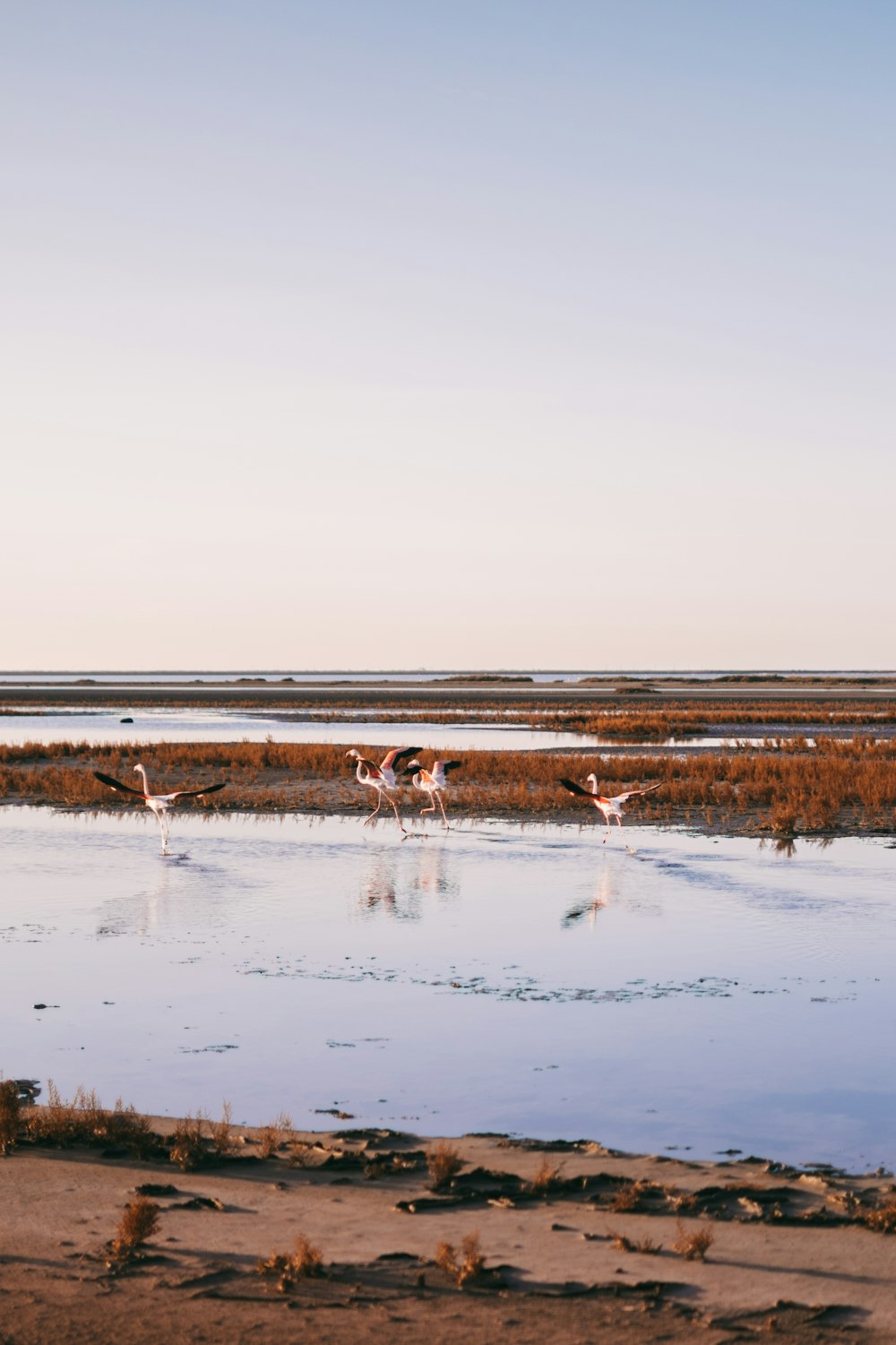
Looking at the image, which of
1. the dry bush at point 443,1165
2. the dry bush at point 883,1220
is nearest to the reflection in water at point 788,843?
the dry bush at point 443,1165

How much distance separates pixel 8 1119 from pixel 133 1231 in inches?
76.3

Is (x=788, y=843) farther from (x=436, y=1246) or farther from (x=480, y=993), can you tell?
(x=436, y=1246)

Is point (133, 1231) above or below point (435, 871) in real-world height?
above

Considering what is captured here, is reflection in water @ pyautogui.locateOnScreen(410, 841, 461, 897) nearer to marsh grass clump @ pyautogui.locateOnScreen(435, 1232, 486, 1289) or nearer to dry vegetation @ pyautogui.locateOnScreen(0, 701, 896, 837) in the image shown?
dry vegetation @ pyautogui.locateOnScreen(0, 701, 896, 837)

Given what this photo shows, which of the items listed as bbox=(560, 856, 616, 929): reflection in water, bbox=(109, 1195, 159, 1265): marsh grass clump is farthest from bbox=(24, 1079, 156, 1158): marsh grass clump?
bbox=(560, 856, 616, 929): reflection in water

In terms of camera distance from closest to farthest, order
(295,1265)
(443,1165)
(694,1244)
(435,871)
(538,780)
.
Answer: (295,1265) → (694,1244) → (443,1165) → (435,871) → (538,780)

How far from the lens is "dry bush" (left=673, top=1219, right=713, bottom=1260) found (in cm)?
662

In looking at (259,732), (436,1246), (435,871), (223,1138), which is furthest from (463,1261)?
(259,732)

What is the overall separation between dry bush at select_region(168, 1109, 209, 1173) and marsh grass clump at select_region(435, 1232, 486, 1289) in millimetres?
1859

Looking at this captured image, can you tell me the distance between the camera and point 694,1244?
6633 millimetres

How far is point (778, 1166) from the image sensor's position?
7.90 meters

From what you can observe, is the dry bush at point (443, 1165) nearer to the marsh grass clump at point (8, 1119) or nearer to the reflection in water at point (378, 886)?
the marsh grass clump at point (8, 1119)

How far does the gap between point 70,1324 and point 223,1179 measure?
188 cm

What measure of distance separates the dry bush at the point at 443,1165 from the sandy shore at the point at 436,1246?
5 centimetres
